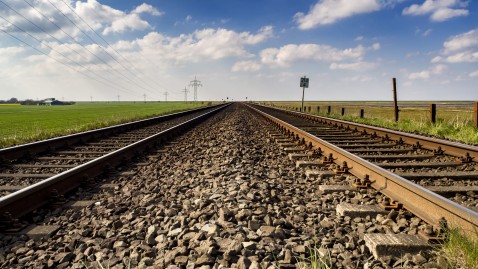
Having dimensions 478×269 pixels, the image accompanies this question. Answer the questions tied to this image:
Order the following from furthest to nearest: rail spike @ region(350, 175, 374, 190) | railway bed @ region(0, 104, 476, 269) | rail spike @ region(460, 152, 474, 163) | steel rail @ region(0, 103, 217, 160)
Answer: steel rail @ region(0, 103, 217, 160) → rail spike @ region(460, 152, 474, 163) → rail spike @ region(350, 175, 374, 190) → railway bed @ region(0, 104, 476, 269)

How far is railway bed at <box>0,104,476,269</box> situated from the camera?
104 inches

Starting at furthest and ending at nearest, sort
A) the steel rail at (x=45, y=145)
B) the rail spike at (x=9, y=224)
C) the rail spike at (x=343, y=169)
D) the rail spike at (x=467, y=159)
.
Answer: the steel rail at (x=45, y=145) → the rail spike at (x=467, y=159) → the rail spike at (x=343, y=169) → the rail spike at (x=9, y=224)

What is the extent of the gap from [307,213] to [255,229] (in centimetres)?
76

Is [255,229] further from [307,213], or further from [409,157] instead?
[409,157]

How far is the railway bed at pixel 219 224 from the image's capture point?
2.64 m

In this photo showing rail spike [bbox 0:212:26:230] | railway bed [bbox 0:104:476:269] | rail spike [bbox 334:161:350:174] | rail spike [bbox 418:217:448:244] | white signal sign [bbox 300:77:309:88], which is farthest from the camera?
white signal sign [bbox 300:77:309:88]

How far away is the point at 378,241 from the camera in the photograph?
2.72 metres

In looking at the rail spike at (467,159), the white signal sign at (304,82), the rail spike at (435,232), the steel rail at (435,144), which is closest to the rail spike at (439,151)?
the steel rail at (435,144)

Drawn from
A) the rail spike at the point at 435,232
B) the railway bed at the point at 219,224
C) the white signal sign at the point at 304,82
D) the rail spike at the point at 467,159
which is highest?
the white signal sign at the point at 304,82

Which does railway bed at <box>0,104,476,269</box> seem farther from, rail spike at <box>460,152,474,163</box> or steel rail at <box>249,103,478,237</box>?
rail spike at <box>460,152,474,163</box>

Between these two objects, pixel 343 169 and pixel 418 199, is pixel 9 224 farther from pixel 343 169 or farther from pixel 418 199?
pixel 343 169

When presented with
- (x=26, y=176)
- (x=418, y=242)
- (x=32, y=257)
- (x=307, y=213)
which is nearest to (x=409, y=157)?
(x=307, y=213)

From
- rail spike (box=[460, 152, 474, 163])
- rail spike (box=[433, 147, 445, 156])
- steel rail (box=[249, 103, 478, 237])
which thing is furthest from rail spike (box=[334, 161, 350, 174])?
rail spike (box=[433, 147, 445, 156])

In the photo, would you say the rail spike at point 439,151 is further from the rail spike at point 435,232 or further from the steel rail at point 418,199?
the rail spike at point 435,232
